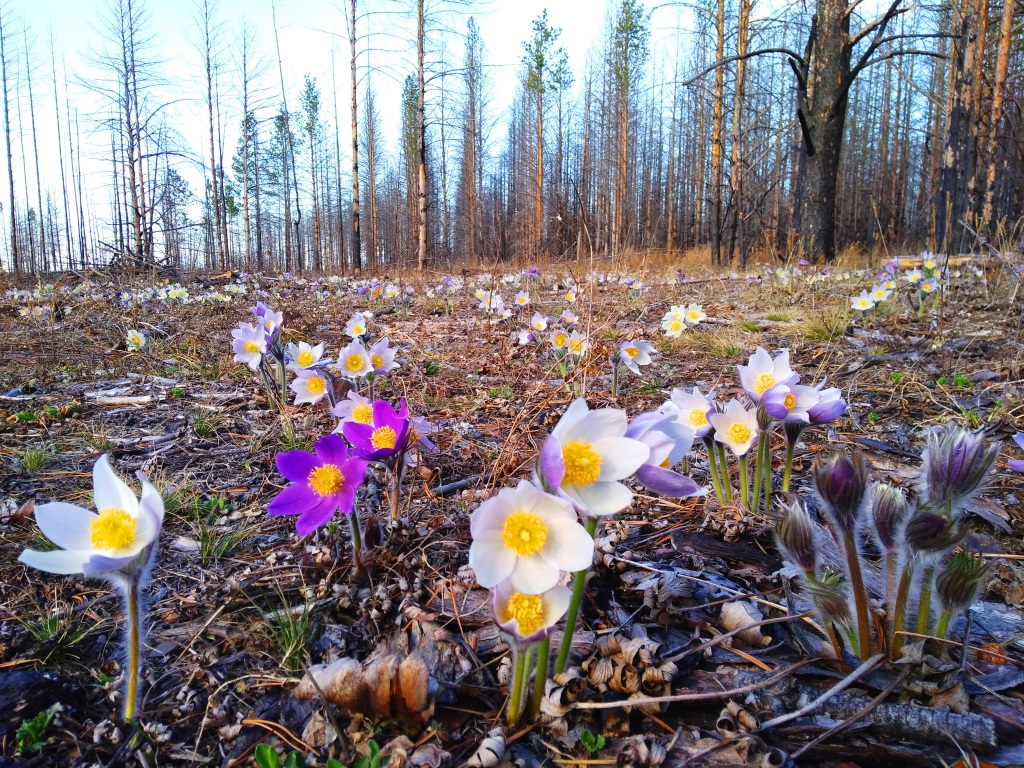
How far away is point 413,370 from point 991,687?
11.0ft

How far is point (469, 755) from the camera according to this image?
2.92 ft

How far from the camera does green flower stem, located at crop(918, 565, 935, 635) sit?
96cm

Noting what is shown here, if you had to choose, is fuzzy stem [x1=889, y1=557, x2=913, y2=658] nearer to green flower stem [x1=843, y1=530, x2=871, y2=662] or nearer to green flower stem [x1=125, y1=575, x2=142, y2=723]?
green flower stem [x1=843, y1=530, x2=871, y2=662]

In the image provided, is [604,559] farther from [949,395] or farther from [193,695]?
[949,395]

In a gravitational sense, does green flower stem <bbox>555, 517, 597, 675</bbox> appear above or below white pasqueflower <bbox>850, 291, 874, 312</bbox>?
below

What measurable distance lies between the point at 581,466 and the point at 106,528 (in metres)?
0.80

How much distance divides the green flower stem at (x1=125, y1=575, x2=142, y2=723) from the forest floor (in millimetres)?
76

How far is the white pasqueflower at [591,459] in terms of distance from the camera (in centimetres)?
76

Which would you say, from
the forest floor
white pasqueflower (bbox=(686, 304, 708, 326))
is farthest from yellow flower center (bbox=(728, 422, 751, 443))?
white pasqueflower (bbox=(686, 304, 708, 326))

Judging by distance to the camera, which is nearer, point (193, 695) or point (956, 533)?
point (956, 533)

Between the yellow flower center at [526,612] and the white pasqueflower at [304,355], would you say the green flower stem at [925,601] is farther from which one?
the white pasqueflower at [304,355]

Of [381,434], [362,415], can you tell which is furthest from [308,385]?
[381,434]

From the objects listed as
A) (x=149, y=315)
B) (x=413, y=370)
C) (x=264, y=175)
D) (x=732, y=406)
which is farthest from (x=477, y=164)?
(x=732, y=406)

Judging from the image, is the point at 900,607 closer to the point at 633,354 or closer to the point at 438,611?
the point at 438,611
